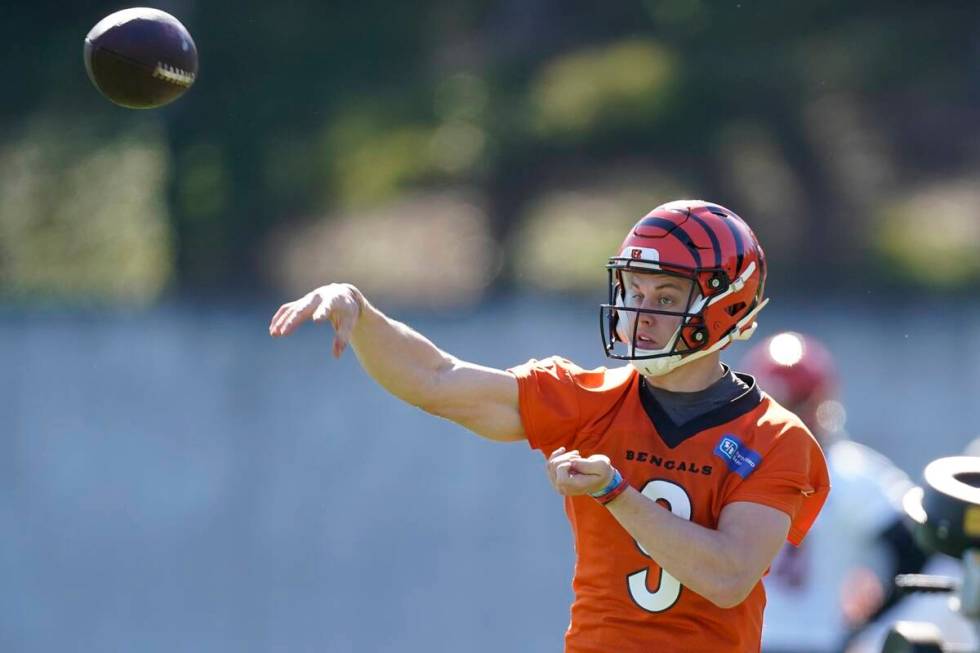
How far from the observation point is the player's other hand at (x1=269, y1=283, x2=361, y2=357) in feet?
11.8

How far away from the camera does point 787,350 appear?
6.95 metres

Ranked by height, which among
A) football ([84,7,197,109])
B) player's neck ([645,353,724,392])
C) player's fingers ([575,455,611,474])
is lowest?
player's fingers ([575,455,611,474])

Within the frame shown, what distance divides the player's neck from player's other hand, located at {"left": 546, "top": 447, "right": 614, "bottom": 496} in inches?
22.8

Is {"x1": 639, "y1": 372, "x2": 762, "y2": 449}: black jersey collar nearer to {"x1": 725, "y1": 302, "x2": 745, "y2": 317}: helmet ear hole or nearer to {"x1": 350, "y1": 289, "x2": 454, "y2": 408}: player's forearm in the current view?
{"x1": 725, "y1": 302, "x2": 745, "y2": 317}: helmet ear hole

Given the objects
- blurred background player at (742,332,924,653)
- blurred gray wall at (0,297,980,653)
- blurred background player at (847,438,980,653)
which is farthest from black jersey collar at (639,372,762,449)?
blurred gray wall at (0,297,980,653)

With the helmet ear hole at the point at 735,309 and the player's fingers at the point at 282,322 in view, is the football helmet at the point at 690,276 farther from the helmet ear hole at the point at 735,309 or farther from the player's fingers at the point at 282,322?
the player's fingers at the point at 282,322

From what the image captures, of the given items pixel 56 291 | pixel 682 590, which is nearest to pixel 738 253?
pixel 682 590

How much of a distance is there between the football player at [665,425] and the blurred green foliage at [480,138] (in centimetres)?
631

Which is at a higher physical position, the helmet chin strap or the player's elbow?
the helmet chin strap

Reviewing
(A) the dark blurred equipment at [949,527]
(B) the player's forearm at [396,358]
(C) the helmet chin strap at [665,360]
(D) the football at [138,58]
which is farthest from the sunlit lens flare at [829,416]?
(D) the football at [138,58]

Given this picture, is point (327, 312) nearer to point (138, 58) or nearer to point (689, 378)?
point (689, 378)

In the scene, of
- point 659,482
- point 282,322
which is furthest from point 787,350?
point 282,322

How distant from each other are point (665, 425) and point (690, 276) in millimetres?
380

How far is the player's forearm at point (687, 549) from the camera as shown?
3607 mm
